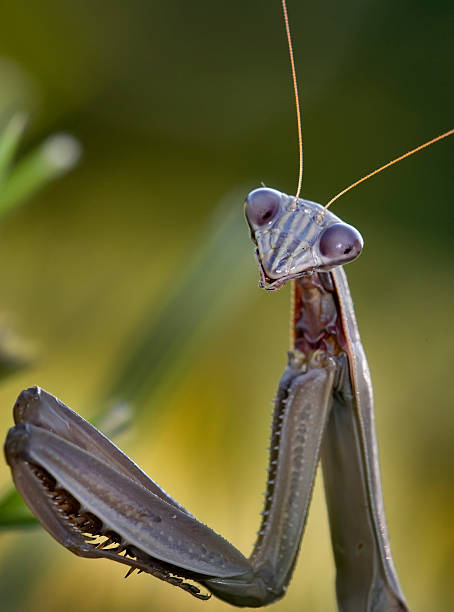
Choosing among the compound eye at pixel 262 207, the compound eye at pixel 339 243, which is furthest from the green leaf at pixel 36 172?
the compound eye at pixel 339 243

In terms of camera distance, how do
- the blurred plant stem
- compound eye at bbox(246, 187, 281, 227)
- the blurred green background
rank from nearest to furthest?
the blurred plant stem, compound eye at bbox(246, 187, 281, 227), the blurred green background

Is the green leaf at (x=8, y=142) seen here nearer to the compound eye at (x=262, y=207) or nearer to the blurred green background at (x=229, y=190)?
the compound eye at (x=262, y=207)

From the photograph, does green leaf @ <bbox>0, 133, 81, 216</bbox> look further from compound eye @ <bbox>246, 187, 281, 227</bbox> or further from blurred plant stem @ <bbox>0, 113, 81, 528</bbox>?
compound eye @ <bbox>246, 187, 281, 227</bbox>

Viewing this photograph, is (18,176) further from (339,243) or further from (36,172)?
(339,243)

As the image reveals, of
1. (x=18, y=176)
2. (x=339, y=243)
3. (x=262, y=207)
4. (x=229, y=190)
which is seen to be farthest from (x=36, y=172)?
(x=229, y=190)

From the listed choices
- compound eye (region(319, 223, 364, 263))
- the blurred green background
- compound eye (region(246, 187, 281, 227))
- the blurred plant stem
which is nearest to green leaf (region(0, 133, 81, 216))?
the blurred plant stem

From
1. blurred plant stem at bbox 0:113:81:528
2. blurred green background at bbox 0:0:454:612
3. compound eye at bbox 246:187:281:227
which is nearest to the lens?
blurred plant stem at bbox 0:113:81:528
